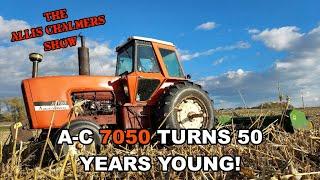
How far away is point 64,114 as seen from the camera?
287 inches

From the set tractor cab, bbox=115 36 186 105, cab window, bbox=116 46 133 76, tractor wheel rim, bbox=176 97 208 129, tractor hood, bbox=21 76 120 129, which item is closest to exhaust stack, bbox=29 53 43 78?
tractor hood, bbox=21 76 120 129

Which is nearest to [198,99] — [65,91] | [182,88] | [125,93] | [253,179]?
[182,88]

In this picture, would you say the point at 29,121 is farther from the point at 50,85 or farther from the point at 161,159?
the point at 161,159

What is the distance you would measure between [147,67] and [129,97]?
2.55 feet

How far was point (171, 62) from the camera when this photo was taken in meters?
8.52

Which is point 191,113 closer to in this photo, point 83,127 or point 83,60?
point 83,127

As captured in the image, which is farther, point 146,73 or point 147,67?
point 147,67

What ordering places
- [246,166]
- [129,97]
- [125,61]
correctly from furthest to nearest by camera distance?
[125,61]
[129,97]
[246,166]

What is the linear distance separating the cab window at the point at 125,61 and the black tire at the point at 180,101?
926 mm

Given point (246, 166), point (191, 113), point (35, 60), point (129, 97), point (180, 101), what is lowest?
point (246, 166)

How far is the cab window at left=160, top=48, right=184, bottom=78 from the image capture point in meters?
8.40

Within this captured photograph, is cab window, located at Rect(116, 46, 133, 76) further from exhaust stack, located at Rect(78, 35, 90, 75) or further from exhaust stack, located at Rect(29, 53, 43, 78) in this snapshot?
exhaust stack, located at Rect(29, 53, 43, 78)

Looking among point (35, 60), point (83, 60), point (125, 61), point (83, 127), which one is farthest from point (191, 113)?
point (35, 60)

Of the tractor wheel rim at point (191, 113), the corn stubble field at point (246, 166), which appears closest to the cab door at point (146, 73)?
the tractor wheel rim at point (191, 113)
